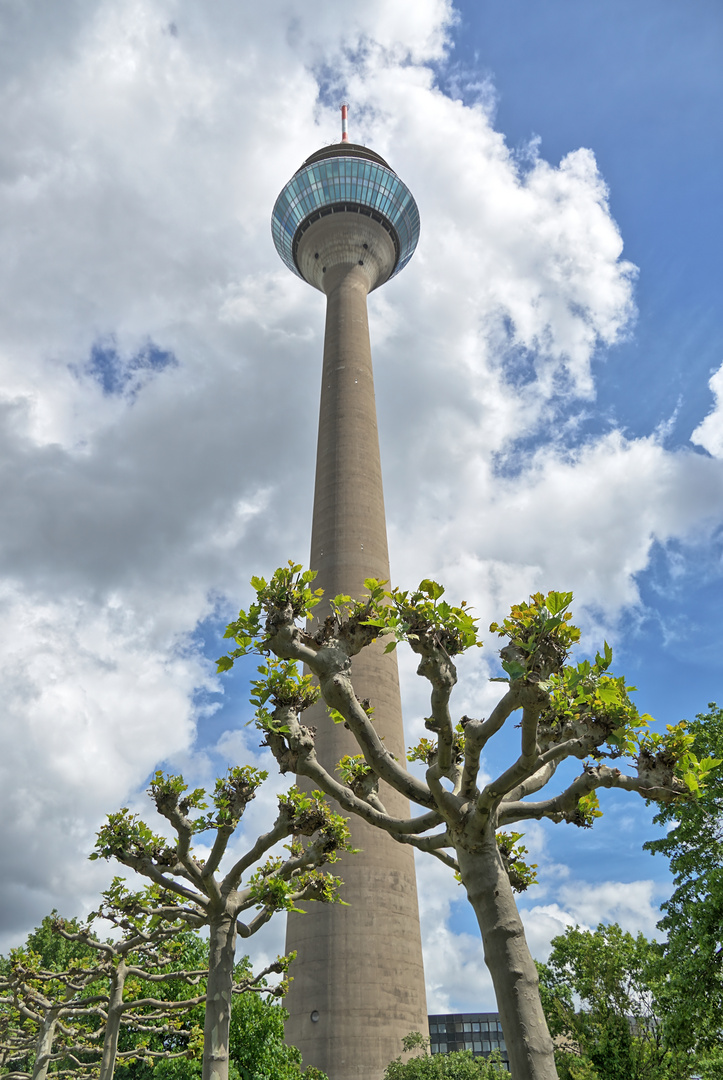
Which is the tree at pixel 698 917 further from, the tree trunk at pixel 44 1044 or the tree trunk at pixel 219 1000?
the tree trunk at pixel 44 1044

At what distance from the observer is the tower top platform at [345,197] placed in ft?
181

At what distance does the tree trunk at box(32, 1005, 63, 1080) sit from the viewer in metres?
23.0

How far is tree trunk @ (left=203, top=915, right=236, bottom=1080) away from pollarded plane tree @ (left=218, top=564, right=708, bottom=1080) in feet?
18.6

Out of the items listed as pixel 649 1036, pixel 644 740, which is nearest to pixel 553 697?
pixel 644 740

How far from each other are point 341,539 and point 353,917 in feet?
56.7

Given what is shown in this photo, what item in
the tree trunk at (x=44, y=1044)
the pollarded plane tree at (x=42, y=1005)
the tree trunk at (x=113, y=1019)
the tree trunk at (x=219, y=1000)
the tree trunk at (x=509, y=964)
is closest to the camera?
the tree trunk at (x=509, y=964)

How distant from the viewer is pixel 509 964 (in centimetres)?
797

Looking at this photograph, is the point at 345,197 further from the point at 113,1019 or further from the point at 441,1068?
the point at 441,1068

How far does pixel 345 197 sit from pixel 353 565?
31.0 meters

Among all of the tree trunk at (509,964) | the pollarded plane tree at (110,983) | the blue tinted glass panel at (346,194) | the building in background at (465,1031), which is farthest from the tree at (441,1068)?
the building in background at (465,1031)

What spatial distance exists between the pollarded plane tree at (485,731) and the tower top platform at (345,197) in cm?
5065

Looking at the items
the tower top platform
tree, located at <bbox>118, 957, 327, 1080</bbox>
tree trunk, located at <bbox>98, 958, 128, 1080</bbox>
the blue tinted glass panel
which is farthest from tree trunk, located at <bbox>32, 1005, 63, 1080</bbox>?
the blue tinted glass panel

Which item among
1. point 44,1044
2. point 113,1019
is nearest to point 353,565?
point 113,1019

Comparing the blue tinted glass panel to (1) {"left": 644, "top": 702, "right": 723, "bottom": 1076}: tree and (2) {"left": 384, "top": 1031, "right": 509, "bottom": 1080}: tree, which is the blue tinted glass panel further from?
(2) {"left": 384, "top": 1031, "right": 509, "bottom": 1080}: tree
